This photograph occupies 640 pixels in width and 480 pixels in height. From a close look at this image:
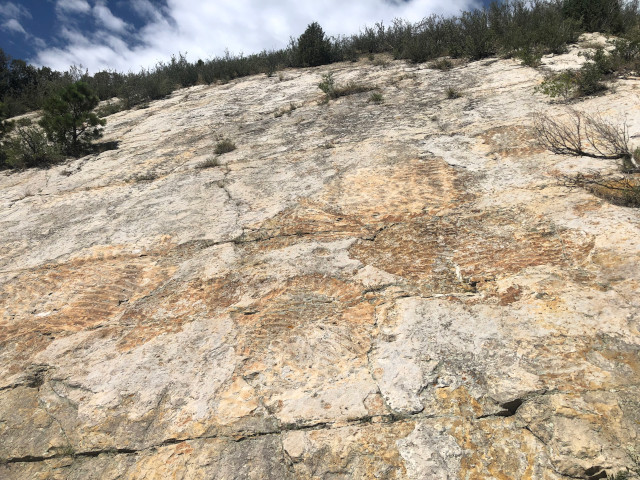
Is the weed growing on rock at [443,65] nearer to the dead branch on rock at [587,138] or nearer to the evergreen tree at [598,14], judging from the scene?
the evergreen tree at [598,14]

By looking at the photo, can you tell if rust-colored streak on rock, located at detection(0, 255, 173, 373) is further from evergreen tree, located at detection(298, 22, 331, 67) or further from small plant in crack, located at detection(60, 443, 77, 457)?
evergreen tree, located at detection(298, 22, 331, 67)

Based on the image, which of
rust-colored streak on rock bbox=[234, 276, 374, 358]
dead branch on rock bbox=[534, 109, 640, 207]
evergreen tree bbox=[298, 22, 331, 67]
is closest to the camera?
rust-colored streak on rock bbox=[234, 276, 374, 358]

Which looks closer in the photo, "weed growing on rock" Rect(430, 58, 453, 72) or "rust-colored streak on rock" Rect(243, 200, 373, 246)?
"rust-colored streak on rock" Rect(243, 200, 373, 246)

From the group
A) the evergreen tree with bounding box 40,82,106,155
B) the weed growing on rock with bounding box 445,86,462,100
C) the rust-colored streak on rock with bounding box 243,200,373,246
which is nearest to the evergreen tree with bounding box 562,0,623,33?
the weed growing on rock with bounding box 445,86,462,100

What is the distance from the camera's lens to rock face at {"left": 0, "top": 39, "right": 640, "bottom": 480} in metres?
1.67

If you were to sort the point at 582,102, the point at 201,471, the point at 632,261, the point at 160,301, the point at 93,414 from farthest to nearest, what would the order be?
the point at 582,102 → the point at 160,301 → the point at 632,261 → the point at 93,414 → the point at 201,471

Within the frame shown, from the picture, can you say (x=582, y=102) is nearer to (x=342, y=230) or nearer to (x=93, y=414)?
(x=342, y=230)

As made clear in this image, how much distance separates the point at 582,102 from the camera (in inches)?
166

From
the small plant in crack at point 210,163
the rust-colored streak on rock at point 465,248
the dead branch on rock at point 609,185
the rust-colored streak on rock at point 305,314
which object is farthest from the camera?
the small plant in crack at point 210,163

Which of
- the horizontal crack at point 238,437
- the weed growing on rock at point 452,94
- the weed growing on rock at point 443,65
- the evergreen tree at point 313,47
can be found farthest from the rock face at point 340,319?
the evergreen tree at point 313,47

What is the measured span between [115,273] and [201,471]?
A: 2.00m

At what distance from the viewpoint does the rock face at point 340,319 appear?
5.49 feet

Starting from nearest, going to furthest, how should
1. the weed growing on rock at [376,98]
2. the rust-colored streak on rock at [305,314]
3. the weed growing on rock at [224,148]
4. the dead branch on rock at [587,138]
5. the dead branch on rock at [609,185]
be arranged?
the rust-colored streak on rock at [305,314] < the dead branch on rock at [609,185] < the dead branch on rock at [587,138] < the weed growing on rock at [224,148] < the weed growing on rock at [376,98]

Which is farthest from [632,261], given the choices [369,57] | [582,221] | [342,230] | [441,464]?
[369,57]
